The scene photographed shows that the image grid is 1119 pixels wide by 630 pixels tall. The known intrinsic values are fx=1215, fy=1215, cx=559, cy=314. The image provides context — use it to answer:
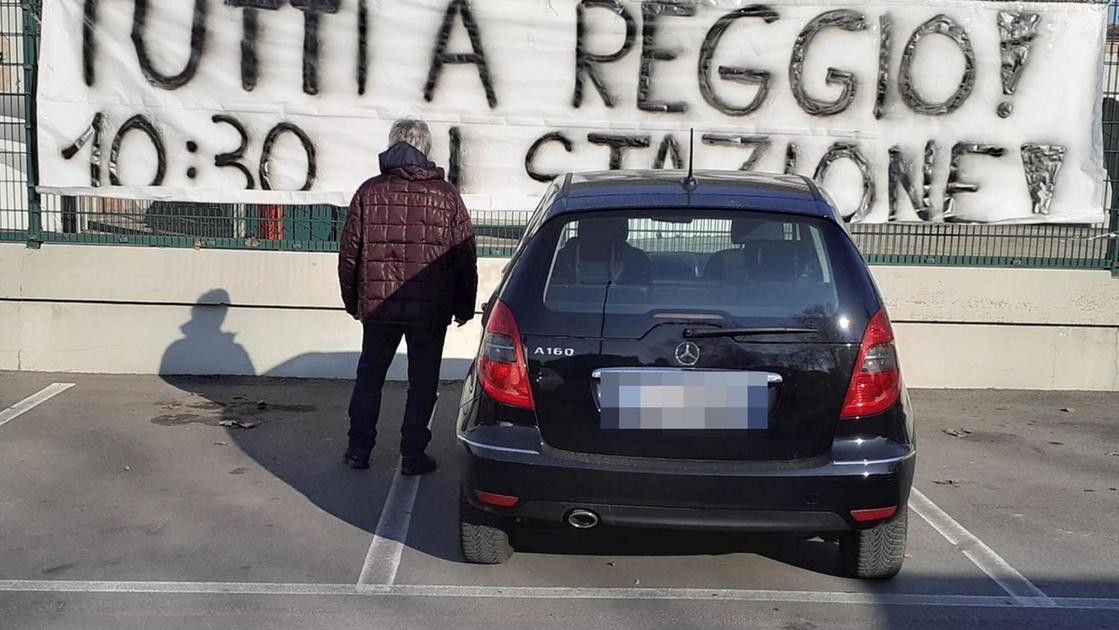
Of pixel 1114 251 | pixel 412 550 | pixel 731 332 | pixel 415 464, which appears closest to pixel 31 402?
pixel 415 464

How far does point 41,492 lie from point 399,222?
2.18 meters

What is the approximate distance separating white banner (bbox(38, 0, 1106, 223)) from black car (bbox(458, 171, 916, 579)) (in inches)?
174

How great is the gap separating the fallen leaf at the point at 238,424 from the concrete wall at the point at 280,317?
4.29 feet

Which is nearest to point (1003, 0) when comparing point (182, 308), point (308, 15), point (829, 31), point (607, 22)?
point (829, 31)

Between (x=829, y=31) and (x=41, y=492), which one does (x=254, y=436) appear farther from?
(x=829, y=31)

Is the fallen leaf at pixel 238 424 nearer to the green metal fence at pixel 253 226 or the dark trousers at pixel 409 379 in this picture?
the dark trousers at pixel 409 379

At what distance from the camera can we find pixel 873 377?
4262 millimetres

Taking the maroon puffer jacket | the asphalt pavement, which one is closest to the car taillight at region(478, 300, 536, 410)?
the asphalt pavement

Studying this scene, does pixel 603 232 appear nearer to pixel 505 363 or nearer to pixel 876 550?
pixel 505 363

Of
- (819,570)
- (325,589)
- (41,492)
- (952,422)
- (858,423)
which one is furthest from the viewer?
(952,422)

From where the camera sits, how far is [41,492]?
591cm

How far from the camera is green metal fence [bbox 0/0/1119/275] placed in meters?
8.80

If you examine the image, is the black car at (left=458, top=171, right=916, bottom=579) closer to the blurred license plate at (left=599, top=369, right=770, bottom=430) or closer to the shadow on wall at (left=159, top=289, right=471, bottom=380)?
the blurred license plate at (left=599, top=369, right=770, bottom=430)

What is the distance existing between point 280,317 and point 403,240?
9.84ft
